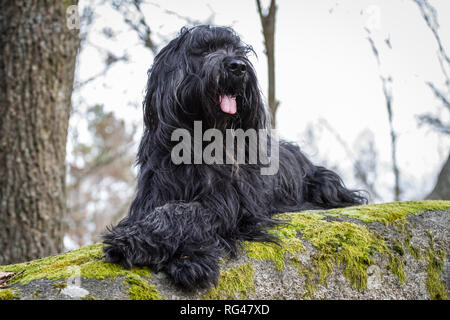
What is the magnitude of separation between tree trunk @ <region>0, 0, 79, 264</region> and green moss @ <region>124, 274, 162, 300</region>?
9.57 ft

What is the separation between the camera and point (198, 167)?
10.5 ft

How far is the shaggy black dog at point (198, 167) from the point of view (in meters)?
2.86

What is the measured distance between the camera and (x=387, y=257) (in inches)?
123

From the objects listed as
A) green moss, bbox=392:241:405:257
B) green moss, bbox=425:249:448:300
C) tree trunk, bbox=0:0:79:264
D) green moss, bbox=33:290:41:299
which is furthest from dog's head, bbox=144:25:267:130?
tree trunk, bbox=0:0:79:264

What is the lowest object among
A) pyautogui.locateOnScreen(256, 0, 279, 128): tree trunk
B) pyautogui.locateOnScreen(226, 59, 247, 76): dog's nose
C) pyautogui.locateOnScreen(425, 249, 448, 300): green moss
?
pyautogui.locateOnScreen(425, 249, 448, 300): green moss

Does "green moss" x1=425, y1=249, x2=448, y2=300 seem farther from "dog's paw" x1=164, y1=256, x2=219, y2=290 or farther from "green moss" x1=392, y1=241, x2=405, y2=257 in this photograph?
"dog's paw" x1=164, y1=256, x2=219, y2=290

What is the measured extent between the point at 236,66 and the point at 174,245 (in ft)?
4.22

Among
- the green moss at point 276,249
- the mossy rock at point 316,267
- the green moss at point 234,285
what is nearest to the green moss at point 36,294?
the mossy rock at point 316,267

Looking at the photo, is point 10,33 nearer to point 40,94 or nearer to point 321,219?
point 40,94

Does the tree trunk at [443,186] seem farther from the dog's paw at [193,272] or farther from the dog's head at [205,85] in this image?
the dog's paw at [193,272]

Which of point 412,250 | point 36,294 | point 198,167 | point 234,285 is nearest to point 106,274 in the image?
point 36,294

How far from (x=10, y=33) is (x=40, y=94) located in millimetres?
735

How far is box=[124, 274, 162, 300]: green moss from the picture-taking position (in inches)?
90.7

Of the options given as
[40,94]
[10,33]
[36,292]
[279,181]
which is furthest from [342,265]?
[10,33]
